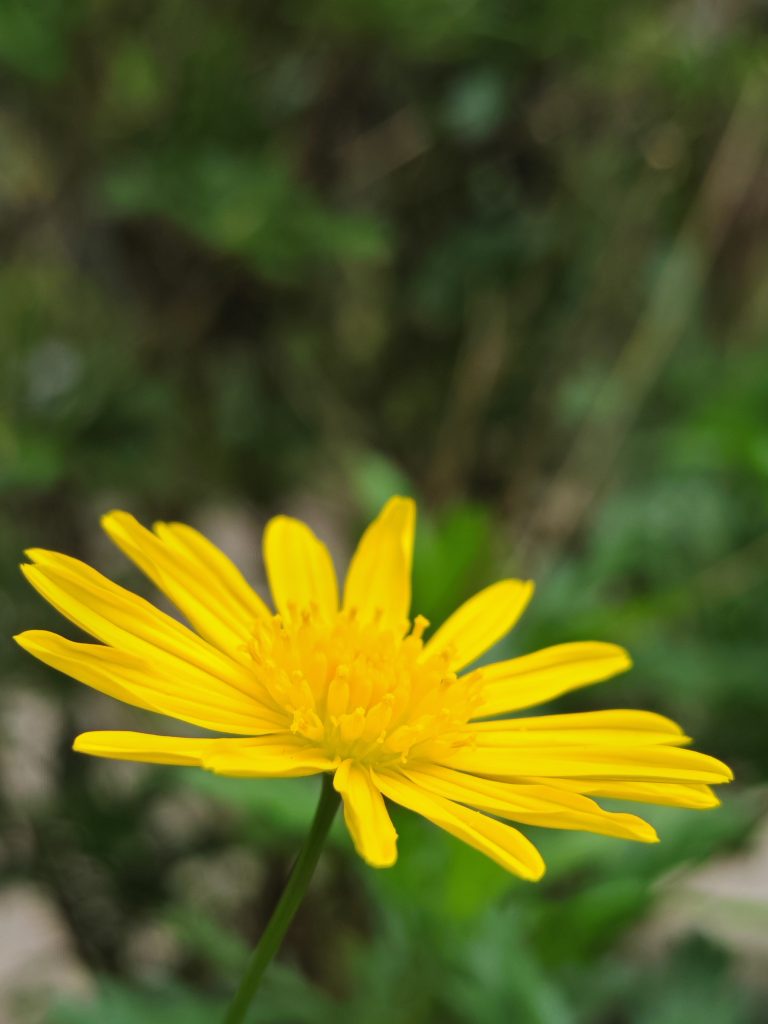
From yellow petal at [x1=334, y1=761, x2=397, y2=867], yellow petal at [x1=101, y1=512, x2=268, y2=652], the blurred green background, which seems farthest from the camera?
the blurred green background

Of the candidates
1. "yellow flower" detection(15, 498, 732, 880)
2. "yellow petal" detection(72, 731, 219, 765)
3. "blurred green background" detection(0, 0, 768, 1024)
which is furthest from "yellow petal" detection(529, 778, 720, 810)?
"blurred green background" detection(0, 0, 768, 1024)

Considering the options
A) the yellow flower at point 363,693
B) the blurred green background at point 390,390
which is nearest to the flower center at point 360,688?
the yellow flower at point 363,693

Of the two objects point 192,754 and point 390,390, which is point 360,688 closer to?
point 192,754

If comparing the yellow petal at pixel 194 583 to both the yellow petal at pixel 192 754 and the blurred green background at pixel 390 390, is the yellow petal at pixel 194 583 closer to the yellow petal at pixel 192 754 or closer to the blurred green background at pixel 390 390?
the yellow petal at pixel 192 754

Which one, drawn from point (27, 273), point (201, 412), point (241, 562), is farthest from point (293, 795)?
point (241, 562)

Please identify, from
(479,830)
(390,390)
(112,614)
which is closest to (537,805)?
(479,830)

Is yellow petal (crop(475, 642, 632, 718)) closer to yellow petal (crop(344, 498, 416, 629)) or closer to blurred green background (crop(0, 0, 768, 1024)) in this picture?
yellow petal (crop(344, 498, 416, 629))
